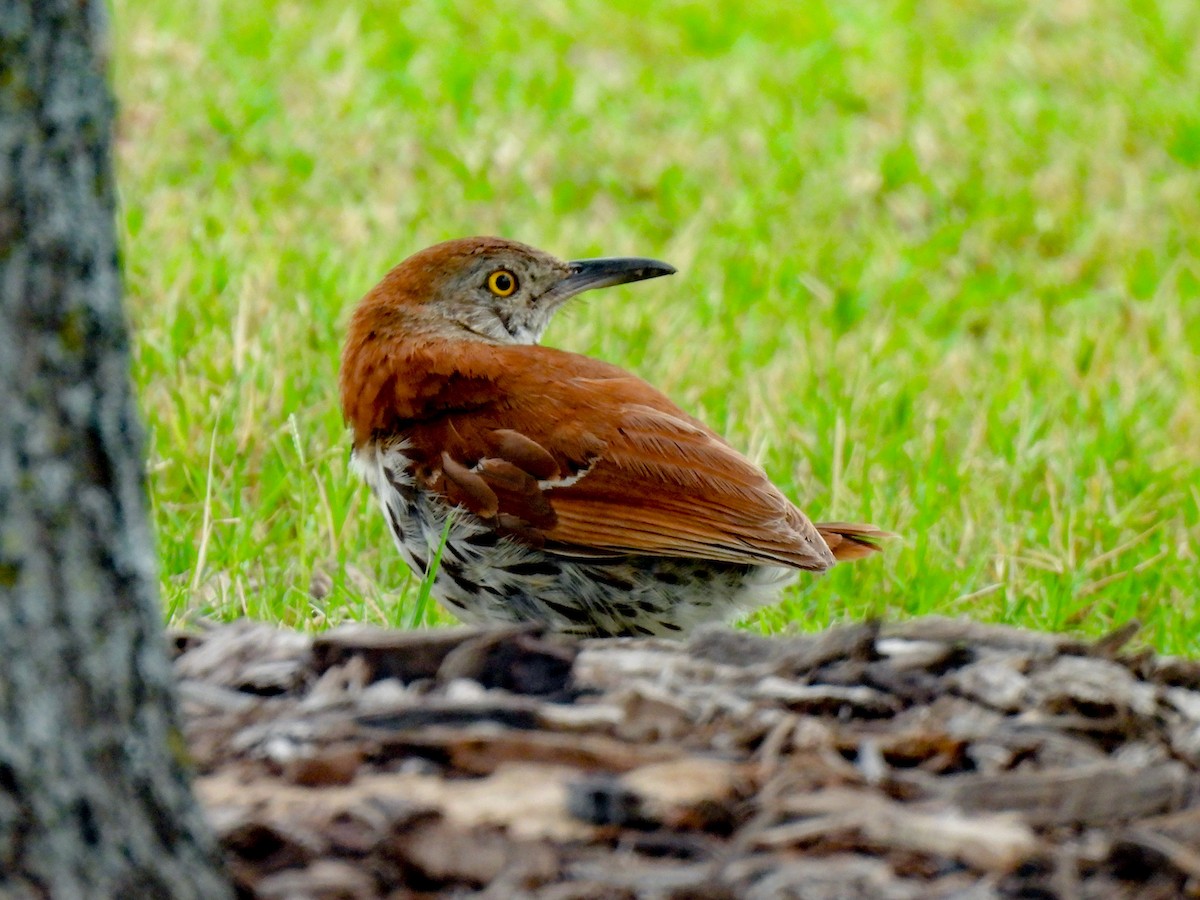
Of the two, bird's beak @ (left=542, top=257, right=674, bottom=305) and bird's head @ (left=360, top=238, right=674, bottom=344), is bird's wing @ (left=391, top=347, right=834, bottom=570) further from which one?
bird's beak @ (left=542, top=257, right=674, bottom=305)

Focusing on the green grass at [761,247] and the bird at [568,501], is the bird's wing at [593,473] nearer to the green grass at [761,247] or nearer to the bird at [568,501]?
the bird at [568,501]

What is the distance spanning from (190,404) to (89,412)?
3208 mm

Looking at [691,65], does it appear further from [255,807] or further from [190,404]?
[255,807]

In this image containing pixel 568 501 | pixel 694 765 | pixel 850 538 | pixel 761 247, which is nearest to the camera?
pixel 694 765

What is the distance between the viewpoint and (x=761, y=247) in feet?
25.0

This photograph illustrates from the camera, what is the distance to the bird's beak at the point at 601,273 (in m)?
5.05

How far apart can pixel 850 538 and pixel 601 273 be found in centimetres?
115

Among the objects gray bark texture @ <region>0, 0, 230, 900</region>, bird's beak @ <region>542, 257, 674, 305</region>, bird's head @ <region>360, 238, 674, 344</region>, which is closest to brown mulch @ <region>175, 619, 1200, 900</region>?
gray bark texture @ <region>0, 0, 230, 900</region>

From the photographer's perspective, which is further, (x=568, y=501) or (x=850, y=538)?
(x=850, y=538)

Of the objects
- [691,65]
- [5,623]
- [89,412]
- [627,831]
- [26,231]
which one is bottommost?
[627,831]

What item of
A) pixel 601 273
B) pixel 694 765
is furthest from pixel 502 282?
pixel 694 765

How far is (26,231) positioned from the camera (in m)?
2.08

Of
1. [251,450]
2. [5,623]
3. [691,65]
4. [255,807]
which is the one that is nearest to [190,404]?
[251,450]

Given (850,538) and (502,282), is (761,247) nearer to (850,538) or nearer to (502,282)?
(502,282)
